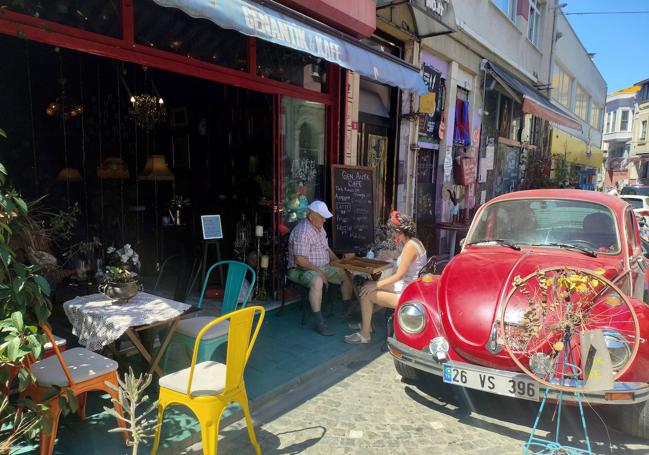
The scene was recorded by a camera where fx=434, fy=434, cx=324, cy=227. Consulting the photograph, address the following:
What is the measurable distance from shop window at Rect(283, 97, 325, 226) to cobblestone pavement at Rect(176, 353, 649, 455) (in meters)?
3.13

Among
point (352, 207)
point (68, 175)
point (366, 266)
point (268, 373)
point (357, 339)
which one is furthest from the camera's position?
point (352, 207)

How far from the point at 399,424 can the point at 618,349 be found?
5.24 feet

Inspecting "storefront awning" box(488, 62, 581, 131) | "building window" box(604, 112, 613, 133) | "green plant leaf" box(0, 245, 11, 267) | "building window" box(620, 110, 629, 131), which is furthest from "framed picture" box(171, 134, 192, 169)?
"building window" box(604, 112, 613, 133)

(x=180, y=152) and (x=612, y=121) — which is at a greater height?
(x=612, y=121)

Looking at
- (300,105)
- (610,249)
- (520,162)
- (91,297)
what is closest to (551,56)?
(520,162)

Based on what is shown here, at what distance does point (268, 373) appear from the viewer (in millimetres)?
4004

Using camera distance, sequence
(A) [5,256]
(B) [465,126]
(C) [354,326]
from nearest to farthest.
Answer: (A) [5,256] → (C) [354,326] → (B) [465,126]

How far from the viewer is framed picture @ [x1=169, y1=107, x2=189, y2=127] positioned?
6.96m

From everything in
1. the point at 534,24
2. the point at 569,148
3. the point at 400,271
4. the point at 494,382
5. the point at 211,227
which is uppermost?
the point at 534,24

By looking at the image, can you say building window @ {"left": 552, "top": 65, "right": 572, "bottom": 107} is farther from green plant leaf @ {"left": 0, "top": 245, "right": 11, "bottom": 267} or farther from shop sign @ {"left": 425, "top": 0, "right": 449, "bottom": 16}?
green plant leaf @ {"left": 0, "top": 245, "right": 11, "bottom": 267}

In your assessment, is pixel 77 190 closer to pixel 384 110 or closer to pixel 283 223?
pixel 283 223

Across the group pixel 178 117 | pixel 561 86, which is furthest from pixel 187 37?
pixel 561 86

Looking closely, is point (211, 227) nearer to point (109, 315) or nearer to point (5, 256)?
point (109, 315)

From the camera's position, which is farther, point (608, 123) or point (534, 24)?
point (608, 123)
